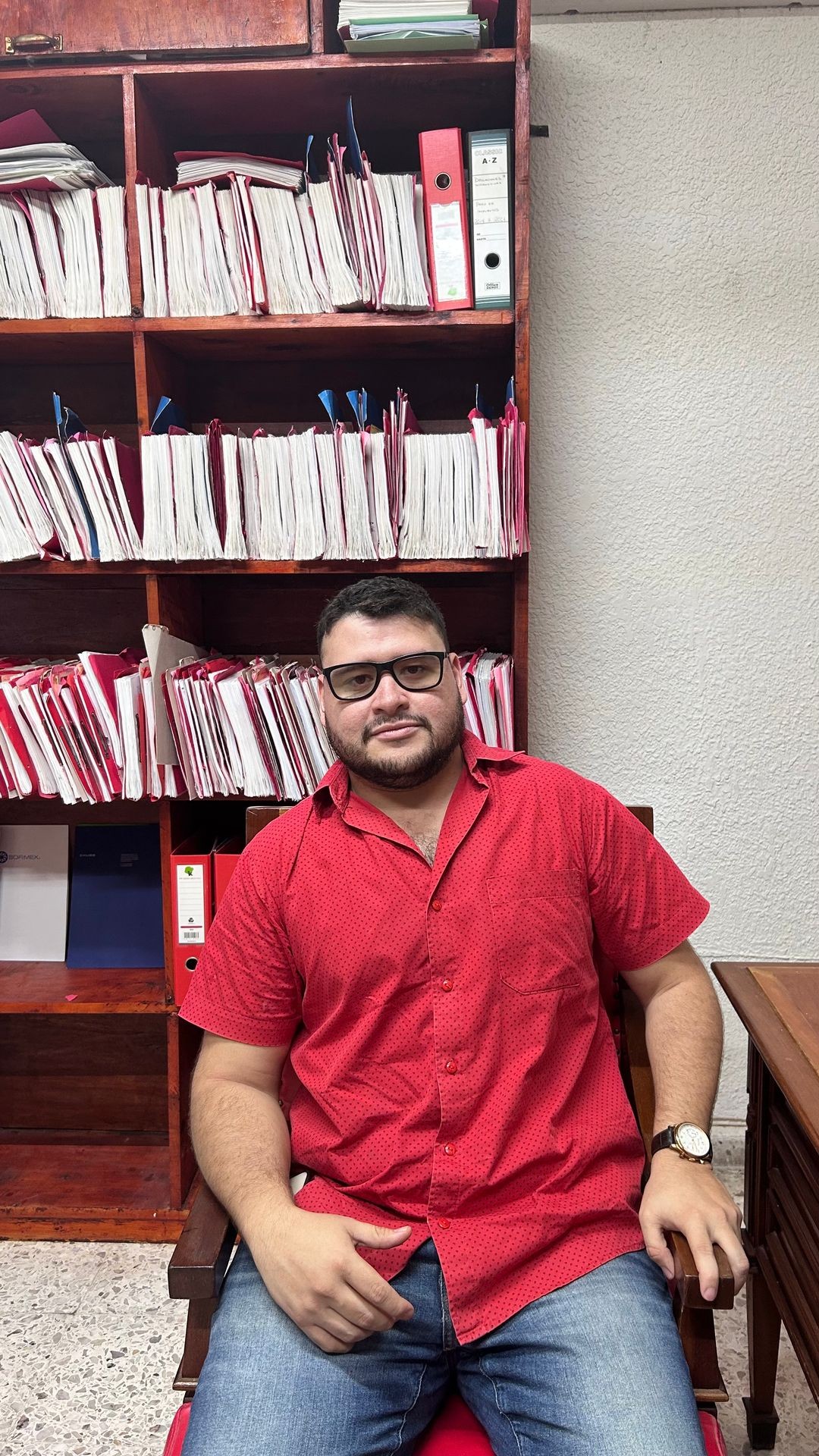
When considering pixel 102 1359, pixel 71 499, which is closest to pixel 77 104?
pixel 71 499

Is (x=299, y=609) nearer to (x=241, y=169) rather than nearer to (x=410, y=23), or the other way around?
(x=241, y=169)

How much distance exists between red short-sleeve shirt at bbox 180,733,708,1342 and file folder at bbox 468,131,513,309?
3.10 feet

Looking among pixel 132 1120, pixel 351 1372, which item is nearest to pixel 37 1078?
pixel 132 1120

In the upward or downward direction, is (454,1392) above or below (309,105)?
below

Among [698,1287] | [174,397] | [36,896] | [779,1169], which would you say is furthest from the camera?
[36,896]

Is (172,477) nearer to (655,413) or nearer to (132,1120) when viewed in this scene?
(655,413)

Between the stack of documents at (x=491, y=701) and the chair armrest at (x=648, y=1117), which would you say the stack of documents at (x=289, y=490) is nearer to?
the stack of documents at (x=491, y=701)

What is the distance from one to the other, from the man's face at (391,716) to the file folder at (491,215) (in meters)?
0.76

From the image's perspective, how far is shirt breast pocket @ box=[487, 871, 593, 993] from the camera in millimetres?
1220

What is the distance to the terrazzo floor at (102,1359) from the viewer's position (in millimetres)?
1499

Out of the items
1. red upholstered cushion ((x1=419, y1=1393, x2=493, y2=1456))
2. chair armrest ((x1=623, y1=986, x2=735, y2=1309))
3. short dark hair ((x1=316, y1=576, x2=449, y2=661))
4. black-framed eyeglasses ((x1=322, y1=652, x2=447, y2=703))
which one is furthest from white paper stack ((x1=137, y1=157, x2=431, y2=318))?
red upholstered cushion ((x1=419, y1=1393, x2=493, y2=1456))

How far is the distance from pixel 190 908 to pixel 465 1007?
2.88ft

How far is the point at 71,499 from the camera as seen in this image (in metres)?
1.77

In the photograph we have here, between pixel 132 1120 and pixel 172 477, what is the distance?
161 cm
